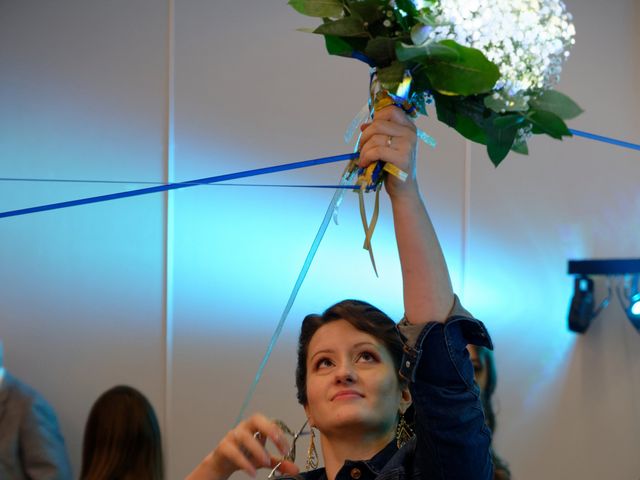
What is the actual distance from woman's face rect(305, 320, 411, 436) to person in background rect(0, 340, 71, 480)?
72.7 inches

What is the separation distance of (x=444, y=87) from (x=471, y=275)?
101 inches

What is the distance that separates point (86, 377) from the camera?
339 cm

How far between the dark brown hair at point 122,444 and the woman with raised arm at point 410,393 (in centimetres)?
118

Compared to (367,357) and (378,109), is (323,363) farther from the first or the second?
(378,109)

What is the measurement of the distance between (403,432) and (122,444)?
4.29 feet

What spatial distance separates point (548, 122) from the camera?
132 cm

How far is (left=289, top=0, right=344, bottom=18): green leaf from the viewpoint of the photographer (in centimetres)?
134

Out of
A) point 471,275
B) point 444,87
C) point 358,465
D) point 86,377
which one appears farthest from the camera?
point 471,275

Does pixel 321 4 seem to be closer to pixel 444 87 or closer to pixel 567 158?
pixel 444 87

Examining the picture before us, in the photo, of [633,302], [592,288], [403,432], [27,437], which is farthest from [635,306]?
[403,432]

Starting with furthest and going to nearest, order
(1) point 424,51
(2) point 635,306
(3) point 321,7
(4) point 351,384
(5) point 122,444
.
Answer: (2) point 635,306, (5) point 122,444, (4) point 351,384, (3) point 321,7, (1) point 424,51

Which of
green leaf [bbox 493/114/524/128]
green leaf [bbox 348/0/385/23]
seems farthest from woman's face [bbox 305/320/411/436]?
green leaf [bbox 348/0/385/23]

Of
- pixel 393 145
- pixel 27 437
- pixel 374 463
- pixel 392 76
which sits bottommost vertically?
pixel 27 437

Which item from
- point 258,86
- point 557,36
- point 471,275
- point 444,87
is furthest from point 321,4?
point 471,275
